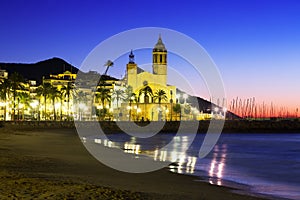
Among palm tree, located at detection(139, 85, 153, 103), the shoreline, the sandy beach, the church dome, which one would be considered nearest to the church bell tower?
the church dome

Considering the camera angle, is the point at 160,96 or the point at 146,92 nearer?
the point at 146,92

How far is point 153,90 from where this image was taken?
125875 mm

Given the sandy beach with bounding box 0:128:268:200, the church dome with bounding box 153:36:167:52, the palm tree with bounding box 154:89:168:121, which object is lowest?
the sandy beach with bounding box 0:128:268:200

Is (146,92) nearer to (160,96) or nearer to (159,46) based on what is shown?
(160,96)

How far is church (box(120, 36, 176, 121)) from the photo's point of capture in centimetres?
11512

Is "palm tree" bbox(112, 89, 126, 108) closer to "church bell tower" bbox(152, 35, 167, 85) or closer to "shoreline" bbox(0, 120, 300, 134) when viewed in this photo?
"church bell tower" bbox(152, 35, 167, 85)

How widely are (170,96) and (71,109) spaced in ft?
95.4

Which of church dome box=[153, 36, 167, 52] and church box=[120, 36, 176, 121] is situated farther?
church dome box=[153, 36, 167, 52]

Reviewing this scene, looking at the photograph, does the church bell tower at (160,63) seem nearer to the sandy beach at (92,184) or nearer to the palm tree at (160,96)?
the palm tree at (160,96)

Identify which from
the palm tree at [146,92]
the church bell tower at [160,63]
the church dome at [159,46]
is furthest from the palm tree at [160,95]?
the church dome at [159,46]

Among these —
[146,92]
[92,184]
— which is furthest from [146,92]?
[92,184]

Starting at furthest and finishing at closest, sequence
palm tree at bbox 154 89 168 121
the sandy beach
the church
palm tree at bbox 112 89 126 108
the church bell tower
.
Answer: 1. the church bell tower
2. palm tree at bbox 154 89 168 121
3. palm tree at bbox 112 89 126 108
4. the church
5. the sandy beach

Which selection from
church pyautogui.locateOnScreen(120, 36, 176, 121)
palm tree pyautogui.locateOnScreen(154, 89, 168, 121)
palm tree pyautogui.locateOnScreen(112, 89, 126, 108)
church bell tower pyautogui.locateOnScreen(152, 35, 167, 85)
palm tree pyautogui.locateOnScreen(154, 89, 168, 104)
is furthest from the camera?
church bell tower pyautogui.locateOnScreen(152, 35, 167, 85)

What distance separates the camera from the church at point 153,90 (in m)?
115
